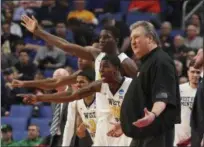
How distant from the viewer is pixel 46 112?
15242mm

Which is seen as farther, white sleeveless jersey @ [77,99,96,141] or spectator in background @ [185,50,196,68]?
spectator in background @ [185,50,196,68]

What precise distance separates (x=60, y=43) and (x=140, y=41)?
86.8 inches

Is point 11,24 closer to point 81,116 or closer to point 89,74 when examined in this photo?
point 81,116

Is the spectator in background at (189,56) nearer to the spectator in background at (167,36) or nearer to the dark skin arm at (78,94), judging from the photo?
the spectator in background at (167,36)

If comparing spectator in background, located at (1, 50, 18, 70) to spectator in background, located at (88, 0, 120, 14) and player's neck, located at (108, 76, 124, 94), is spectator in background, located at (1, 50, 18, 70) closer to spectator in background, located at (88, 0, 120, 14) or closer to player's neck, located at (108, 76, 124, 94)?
spectator in background, located at (88, 0, 120, 14)

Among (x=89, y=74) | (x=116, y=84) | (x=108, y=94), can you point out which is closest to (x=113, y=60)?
(x=116, y=84)

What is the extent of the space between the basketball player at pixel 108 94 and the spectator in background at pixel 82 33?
6156mm

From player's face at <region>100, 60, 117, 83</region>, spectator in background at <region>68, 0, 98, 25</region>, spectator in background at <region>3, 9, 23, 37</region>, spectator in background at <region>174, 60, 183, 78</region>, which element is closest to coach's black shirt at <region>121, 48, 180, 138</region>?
player's face at <region>100, 60, 117, 83</region>

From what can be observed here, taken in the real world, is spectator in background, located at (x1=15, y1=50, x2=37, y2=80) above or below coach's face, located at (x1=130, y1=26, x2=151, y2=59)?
below

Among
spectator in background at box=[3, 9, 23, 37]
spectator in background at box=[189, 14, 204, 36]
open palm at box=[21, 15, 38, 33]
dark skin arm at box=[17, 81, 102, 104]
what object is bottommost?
dark skin arm at box=[17, 81, 102, 104]

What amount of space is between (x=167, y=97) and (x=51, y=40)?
2.44m

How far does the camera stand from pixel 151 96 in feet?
22.7

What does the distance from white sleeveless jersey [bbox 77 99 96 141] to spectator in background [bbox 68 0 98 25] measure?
24.6 feet

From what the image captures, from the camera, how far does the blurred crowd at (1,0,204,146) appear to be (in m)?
15.5
